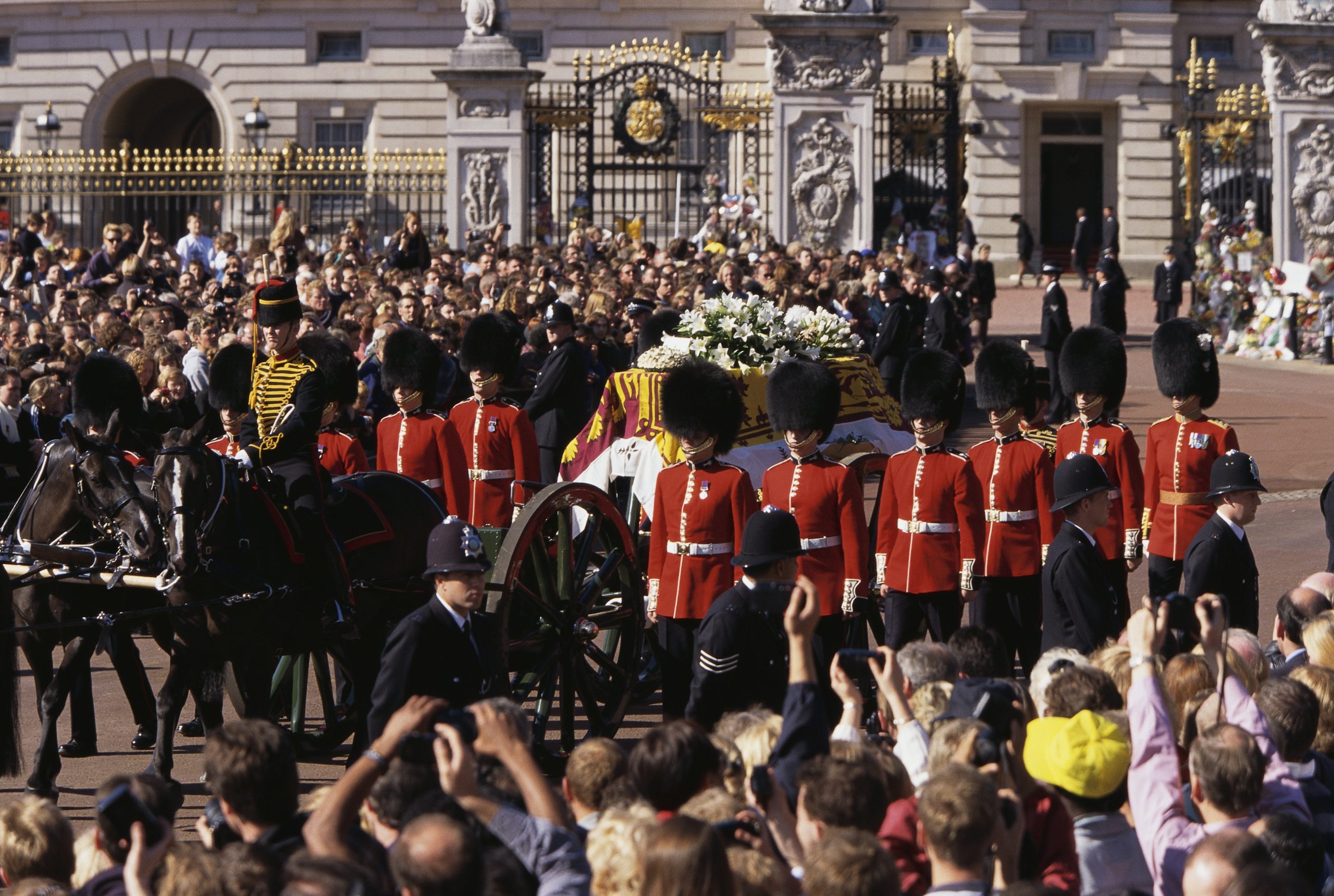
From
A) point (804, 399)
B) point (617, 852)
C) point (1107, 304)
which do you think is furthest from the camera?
point (1107, 304)

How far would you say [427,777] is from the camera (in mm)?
4371

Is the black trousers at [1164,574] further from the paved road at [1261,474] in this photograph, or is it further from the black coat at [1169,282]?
the black coat at [1169,282]

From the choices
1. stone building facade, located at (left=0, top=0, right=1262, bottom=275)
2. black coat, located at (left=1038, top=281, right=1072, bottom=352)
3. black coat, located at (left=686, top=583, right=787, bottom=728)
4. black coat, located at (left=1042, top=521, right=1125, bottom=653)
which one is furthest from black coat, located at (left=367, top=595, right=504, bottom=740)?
stone building facade, located at (left=0, top=0, right=1262, bottom=275)

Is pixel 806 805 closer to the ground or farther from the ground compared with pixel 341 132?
closer to the ground

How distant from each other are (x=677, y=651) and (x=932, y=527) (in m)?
1.16

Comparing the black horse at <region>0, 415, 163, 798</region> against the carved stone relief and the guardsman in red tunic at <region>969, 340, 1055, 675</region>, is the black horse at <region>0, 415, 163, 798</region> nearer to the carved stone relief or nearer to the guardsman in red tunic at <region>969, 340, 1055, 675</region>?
the guardsman in red tunic at <region>969, 340, 1055, 675</region>

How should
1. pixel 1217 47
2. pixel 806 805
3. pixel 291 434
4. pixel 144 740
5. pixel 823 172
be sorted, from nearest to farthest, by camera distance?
pixel 806 805, pixel 291 434, pixel 144 740, pixel 823 172, pixel 1217 47

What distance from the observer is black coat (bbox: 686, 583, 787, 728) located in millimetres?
6324

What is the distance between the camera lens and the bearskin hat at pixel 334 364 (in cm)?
844

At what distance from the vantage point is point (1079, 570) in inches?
282

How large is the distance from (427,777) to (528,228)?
60.9 feet

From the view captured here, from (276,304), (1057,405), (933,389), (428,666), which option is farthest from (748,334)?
(1057,405)

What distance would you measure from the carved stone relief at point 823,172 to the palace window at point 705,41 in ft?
35.8

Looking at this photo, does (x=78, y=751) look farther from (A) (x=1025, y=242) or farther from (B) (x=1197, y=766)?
(A) (x=1025, y=242)
